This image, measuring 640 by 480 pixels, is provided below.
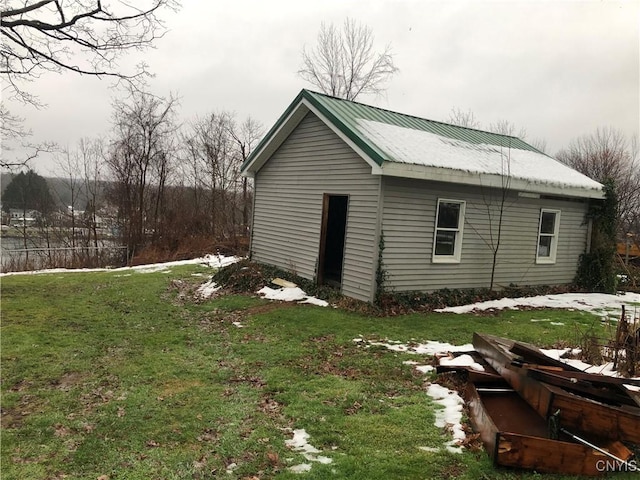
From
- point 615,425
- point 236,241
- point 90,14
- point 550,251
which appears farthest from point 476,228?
point 236,241

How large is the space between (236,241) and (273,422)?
1781cm

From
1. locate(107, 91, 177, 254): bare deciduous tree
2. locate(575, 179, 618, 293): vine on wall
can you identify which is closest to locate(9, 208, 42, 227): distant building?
locate(107, 91, 177, 254): bare deciduous tree

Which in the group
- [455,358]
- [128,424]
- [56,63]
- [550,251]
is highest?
[56,63]

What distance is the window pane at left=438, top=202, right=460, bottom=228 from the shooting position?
1015 centimetres

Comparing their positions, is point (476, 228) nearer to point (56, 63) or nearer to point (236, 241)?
point (56, 63)

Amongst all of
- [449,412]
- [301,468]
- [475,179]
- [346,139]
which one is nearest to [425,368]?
[449,412]

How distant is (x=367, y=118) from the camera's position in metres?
11.0

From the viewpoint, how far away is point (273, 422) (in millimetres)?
4238

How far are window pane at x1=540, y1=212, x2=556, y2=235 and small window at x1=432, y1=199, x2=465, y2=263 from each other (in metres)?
3.47

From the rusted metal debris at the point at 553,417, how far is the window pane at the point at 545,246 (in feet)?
29.4

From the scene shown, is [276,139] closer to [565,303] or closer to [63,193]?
[565,303]

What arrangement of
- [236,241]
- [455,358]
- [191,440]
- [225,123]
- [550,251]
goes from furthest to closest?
1. [225,123]
2. [236,241]
3. [550,251]
4. [455,358]
5. [191,440]

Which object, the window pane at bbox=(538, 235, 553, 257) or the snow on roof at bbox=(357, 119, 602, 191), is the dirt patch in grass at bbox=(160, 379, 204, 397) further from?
the window pane at bbox=(538, 235, 553, 257)

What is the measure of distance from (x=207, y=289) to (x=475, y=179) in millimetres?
7739
